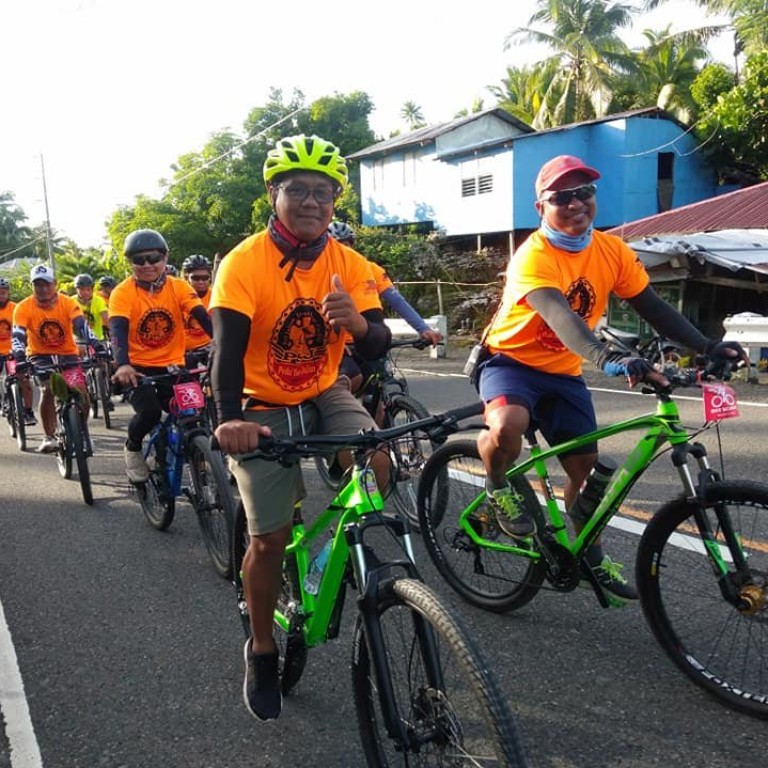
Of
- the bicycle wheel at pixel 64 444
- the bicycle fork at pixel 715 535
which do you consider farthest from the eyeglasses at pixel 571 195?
the bicycle wheel at pixel 64 444

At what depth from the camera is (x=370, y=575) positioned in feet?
7.86

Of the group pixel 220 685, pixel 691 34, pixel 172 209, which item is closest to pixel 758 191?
pixel 691 34

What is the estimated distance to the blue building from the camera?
88.8 ft

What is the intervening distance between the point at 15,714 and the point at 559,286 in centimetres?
301

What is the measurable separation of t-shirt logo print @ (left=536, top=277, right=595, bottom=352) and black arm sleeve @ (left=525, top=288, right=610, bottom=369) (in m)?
0.23

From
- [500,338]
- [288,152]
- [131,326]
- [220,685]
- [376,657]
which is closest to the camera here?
[376,657]

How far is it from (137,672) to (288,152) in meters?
2.43

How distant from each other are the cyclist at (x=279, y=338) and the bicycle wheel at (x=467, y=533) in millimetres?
1105

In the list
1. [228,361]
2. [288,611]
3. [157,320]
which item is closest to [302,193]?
[228,361]

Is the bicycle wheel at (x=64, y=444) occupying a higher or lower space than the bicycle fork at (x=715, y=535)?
lower

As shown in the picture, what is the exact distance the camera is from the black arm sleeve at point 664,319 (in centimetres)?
357

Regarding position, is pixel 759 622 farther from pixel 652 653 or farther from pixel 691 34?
pixel 691 34

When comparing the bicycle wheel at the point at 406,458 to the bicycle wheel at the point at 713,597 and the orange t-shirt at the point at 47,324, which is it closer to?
the bicycle wheel at the point at 713,597

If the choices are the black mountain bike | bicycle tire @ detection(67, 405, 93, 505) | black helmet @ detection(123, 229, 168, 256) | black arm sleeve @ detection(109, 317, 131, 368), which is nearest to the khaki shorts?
the black mountain bike
